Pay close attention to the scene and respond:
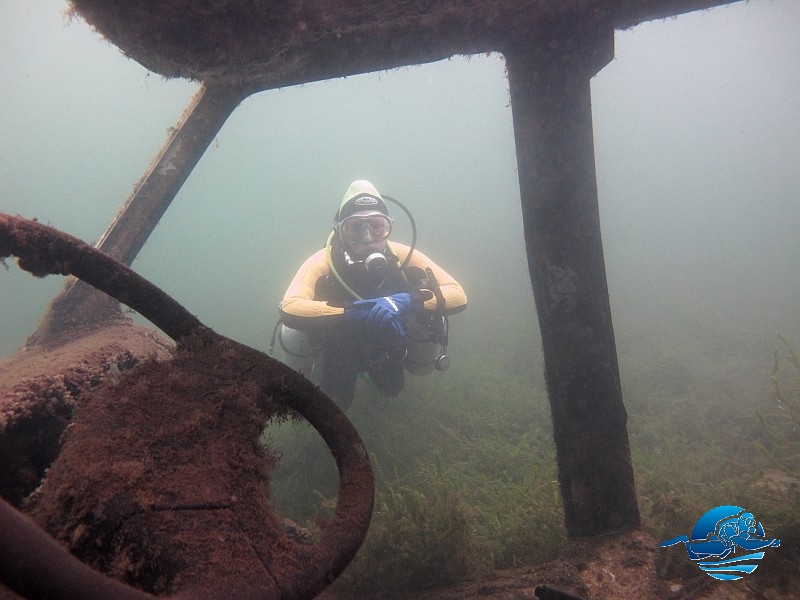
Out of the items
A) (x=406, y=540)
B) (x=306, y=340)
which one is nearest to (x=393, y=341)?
(x=306, y=340)

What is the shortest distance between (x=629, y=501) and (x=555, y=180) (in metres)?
1.99

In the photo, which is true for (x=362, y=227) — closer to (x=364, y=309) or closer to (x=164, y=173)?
(x=364, y=309)

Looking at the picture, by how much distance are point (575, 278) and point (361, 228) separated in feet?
13.3

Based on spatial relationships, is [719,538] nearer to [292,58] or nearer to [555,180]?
[555,180]

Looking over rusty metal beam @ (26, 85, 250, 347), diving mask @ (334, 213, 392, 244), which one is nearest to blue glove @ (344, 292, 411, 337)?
diving mask @ (334, 213, 392, 244)

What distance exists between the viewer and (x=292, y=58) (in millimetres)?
2686

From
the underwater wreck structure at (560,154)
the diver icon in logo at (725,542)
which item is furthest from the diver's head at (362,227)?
the diver icon in logo at (725,542)

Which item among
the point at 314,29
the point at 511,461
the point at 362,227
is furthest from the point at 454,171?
the point at 314,29

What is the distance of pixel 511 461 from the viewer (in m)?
5.37

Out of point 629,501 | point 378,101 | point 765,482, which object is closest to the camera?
point 629,501

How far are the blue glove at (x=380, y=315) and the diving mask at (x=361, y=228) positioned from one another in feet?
4.99

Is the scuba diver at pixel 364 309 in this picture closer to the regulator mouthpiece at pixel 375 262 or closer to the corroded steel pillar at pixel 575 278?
the regulator mouthpiece at pixel 375 262

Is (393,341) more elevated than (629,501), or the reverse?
(393,341)

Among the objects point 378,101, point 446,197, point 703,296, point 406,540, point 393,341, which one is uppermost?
point 378,101
